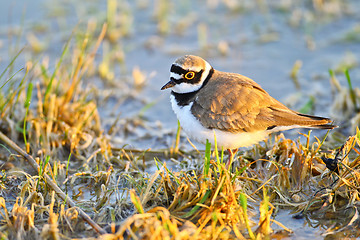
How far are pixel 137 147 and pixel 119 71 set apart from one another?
2.36m

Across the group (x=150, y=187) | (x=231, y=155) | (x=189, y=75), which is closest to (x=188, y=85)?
(x=189, y=75)

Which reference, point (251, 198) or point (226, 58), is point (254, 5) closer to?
point (226, 58)

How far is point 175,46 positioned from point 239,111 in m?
4.19

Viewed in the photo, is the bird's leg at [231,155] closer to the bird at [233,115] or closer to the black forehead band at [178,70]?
the bird at [233,115]

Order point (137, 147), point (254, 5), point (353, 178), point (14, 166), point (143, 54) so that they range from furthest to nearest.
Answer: point (254, 5) → point (143, 54) → point (137, 147) → point (14, 166) → point (353, 178)

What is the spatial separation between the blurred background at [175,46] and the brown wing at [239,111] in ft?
5.16

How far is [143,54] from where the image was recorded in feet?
28.5

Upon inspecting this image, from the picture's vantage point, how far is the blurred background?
7129 millimetres

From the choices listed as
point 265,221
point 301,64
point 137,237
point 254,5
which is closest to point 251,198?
point 265,221

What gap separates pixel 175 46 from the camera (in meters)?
8.78

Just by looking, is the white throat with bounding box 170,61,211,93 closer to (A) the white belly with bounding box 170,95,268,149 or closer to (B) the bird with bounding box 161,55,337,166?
(B) the bird with bounding box 161,55,337,166

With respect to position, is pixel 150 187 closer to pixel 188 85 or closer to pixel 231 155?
pixel 231 155

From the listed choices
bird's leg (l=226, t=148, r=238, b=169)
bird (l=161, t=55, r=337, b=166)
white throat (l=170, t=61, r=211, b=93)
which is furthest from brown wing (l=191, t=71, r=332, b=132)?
bird's leg (l=226, t=148, r=238, b=169)

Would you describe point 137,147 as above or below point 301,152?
below
